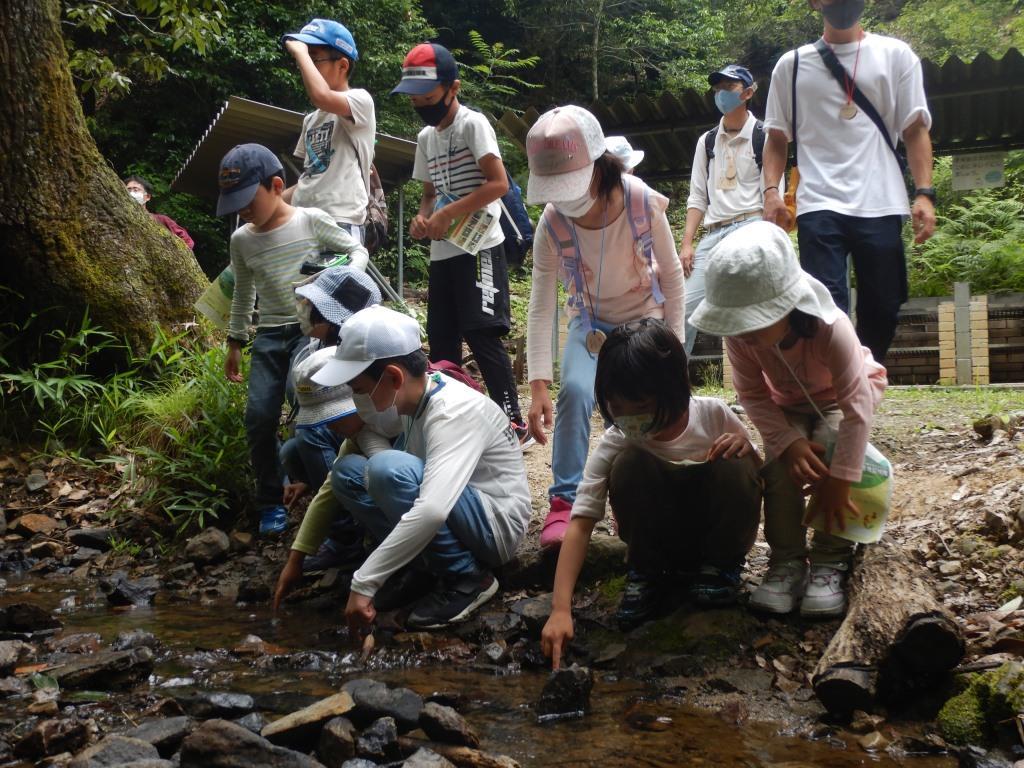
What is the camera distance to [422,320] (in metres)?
10.5

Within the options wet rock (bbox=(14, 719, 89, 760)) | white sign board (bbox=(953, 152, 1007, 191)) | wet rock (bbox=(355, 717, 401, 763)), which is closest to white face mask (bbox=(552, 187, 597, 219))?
wet rock (bbox=(355, 717, 401, 763))

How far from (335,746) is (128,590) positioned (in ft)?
7.47

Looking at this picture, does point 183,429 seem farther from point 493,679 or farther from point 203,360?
point 493,679

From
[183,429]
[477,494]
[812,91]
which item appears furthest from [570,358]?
[183,429]

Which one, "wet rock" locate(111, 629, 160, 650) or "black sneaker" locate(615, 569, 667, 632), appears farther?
"wet rock" locate(111, 629, 160, 650)

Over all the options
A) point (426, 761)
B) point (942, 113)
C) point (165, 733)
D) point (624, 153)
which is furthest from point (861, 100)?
point (942, 113)

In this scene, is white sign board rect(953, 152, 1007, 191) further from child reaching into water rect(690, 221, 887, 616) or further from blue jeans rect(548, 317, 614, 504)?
child reaching into water rect(690, 221, 887, 616)

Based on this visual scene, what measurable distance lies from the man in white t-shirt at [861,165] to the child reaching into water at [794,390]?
860mm

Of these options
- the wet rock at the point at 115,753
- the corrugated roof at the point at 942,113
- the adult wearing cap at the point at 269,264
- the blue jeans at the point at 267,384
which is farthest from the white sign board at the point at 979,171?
the wet rock at the point at 115,753

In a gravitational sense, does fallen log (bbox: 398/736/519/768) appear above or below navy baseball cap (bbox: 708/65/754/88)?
below

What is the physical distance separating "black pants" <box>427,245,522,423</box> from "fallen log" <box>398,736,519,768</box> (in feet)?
7.41

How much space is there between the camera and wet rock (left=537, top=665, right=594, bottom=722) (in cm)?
243

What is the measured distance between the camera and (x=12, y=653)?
2973 millimetres

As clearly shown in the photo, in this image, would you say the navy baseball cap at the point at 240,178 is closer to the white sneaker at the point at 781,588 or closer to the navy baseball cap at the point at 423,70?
the navy baseball cap at the point at 423,70
